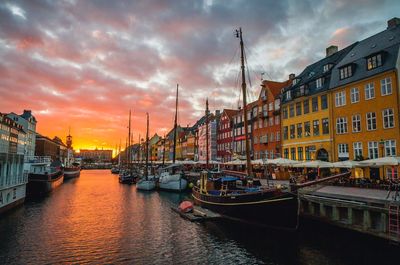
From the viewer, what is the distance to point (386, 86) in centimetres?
3306

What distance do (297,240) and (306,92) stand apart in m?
31.6

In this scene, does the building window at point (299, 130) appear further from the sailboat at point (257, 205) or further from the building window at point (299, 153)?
the sailboat at point (257, 205)

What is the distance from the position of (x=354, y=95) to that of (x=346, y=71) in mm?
4106

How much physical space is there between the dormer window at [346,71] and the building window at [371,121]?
6.71 meters

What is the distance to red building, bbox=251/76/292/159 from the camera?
54.9m

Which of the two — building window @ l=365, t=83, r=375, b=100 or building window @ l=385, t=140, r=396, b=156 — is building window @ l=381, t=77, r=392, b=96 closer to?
building window @ l=365, t=83, r=375, b=100

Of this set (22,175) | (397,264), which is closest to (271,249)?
(397,264)

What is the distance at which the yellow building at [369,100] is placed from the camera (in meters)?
32.4

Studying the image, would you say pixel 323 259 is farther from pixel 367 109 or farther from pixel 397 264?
pixel 367 109

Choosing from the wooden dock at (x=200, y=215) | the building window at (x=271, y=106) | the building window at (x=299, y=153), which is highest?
the building window at (x=271, y=106)

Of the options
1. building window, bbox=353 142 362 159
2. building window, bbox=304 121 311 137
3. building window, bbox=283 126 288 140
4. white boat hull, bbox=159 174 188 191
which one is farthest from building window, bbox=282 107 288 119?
white boat hull, bbox=159 174 188 191

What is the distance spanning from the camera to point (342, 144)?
38625 millimetres

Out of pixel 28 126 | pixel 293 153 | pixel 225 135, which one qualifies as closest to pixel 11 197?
Answer: pixel 293 153

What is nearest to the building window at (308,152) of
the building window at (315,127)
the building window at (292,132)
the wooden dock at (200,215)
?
the building window at (315,127)
